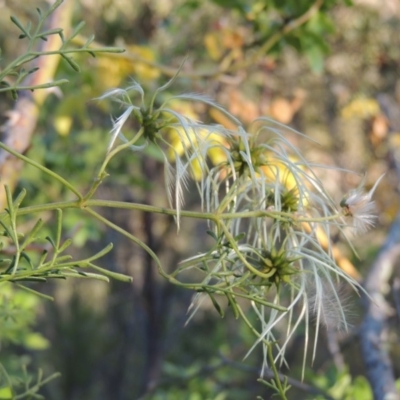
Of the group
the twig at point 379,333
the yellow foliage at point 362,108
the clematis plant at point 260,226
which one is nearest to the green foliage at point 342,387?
the twig at point 379,333

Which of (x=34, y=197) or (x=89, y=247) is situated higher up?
(x=34, y=197)

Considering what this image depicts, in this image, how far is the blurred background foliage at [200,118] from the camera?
1.46m

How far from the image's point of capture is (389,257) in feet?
3.84

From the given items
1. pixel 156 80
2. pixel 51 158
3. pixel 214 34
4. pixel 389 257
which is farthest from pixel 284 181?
pixel 214 34

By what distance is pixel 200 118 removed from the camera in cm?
241

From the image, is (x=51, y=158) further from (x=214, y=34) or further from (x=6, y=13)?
(x=6, y=13)

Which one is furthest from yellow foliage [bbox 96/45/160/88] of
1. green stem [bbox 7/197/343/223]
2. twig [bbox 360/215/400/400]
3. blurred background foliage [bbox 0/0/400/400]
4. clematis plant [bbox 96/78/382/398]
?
green stem [bbox 7/197/343/223]

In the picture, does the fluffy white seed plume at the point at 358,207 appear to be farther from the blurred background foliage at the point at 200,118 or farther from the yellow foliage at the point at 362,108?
the yellow foliage at the point at 362,108

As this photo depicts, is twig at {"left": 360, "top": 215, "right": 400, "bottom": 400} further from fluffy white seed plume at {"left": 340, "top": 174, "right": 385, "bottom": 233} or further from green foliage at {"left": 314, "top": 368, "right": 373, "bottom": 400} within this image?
fluffy white seed plume at {"left": 340, "top": 174, "right": 385, "bottom": 233}

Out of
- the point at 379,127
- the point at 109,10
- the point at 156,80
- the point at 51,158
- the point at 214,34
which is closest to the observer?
the point at 51,158

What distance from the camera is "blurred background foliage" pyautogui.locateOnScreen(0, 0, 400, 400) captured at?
4.79ft

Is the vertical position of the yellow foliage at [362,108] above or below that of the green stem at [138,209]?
below

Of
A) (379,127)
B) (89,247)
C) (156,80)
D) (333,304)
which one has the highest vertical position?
(333,304)

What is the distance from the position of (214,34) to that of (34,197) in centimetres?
88
